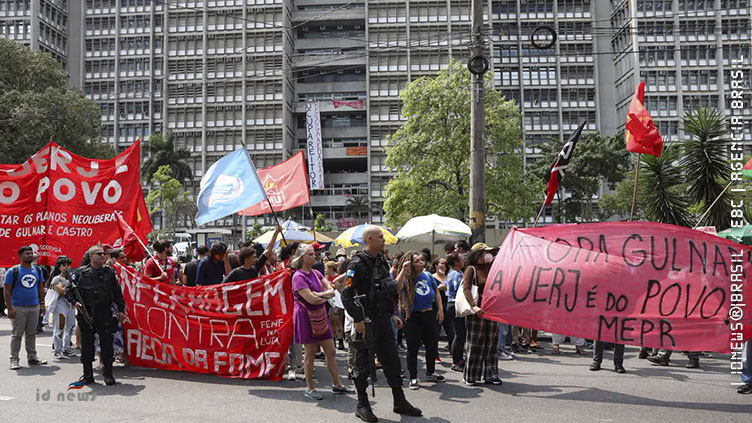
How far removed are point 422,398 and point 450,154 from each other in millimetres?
23071

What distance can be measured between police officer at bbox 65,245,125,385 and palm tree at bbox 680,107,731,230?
11.4m

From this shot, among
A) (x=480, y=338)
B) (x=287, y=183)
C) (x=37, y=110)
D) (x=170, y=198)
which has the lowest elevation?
(x=480, y=338)

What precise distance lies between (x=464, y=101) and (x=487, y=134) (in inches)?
77.1

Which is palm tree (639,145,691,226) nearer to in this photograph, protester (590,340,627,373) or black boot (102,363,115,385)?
protester (590,340,627,373)

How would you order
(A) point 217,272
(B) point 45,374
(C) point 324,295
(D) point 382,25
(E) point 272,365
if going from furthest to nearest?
(D) point 382,25
(A) point 217,272
(B) point 45,374
(E) point 272,365
(C) point 324,295

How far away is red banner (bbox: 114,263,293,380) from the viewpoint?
27.1 feet

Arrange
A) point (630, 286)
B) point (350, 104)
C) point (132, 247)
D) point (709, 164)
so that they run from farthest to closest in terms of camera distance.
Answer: point (350, 104) → point (709, 164) → point (132, 247) → point (630, 286)

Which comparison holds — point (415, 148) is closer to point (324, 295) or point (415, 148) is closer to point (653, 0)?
point (324, 295)

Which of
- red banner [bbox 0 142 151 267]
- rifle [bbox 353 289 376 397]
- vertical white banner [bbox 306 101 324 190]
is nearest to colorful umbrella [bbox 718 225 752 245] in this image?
rifle [bbox 353 289 376 397]

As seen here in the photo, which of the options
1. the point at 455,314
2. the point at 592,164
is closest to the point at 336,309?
the point at 455,314

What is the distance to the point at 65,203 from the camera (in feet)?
35.1

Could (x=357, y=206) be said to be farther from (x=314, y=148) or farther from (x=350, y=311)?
(x=350, y=311)

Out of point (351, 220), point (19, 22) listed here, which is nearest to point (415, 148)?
point (351, 220)

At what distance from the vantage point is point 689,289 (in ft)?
21.6
